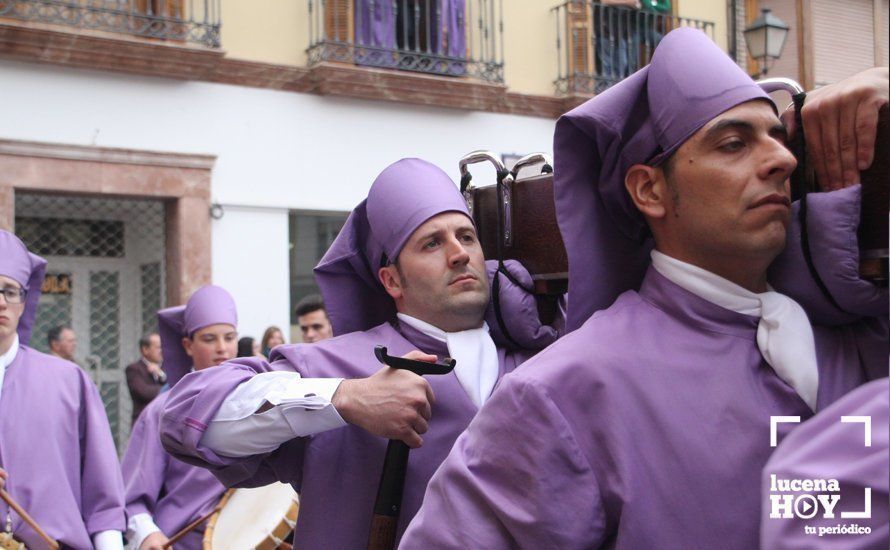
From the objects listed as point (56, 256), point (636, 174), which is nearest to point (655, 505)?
point (636, 174)

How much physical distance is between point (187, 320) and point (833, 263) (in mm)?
4646

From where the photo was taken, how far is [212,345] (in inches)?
244

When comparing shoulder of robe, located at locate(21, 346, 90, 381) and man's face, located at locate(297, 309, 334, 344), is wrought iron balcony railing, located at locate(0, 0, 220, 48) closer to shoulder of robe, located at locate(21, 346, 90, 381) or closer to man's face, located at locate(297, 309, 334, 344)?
man's face, located at locate(297, 309, 334, 344)

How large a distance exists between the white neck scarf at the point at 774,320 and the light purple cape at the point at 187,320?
4247mm

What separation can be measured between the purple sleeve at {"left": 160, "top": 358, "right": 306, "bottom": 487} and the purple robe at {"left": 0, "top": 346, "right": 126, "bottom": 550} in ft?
6.72

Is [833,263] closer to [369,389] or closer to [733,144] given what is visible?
[733,144]

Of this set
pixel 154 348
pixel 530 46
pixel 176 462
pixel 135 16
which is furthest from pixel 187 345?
pixel 530 46

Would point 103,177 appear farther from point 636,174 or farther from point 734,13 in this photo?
point 636,174

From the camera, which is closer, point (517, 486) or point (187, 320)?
point (517, 486)

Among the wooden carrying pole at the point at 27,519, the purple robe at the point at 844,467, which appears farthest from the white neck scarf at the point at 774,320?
the wooden carrying pole at the point at 27,519

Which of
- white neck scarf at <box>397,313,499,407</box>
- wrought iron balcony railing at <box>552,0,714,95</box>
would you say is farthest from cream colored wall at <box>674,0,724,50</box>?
white neck scarf at <box>397,313,499,407</box>

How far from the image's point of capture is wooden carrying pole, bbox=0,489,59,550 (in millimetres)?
4918

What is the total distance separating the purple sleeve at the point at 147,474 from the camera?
580 centimetres

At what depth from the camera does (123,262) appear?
12.0m
